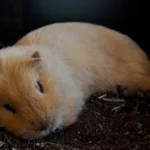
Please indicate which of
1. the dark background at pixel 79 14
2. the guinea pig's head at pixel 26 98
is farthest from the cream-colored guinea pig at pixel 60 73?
the dark background at pixel 79 14

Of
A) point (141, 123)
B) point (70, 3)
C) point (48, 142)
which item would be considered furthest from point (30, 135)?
point (70, 3)

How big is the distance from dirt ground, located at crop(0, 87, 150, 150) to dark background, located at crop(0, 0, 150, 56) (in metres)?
0.91

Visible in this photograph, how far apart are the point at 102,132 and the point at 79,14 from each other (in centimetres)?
137

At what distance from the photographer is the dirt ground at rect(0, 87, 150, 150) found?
264cm

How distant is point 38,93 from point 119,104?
3.03 feet

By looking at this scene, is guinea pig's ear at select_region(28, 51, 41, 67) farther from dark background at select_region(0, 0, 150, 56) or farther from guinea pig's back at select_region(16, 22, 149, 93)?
dark background at select_region(0, 0, 150, 56)

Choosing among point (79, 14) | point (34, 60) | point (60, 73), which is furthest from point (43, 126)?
point (79, 14)

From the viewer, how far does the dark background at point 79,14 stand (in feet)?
12.1

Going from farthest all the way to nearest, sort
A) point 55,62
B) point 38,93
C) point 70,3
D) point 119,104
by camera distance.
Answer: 1. point 70,3
2. point 119,104
3. point 55,62
4. point 38,93

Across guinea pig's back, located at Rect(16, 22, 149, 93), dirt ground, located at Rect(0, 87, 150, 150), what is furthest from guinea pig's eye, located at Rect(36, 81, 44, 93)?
guinea pig's back, located at Rect(16, 22, 149, 93)

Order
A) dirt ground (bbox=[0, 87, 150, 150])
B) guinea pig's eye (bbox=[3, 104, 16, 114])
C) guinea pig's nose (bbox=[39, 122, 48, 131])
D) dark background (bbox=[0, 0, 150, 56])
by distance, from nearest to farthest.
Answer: guinea pig's nose (bbox=[39, 122, 48, 131]) → guinea pig's eye (bbox=[3, 104, 16, 114]) → dirt ground (bbox=[0, 87, 150, 150]) → dark background (bbox=[0, 0, 150, 56])

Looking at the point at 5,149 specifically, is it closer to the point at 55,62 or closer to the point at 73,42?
the point at 55,62

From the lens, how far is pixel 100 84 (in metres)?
3.24

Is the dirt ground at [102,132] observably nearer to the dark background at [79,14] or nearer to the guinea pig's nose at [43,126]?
the guinea pig's nose at [43,126]
